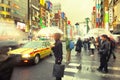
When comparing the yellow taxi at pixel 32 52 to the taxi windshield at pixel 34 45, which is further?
the taxi windshield at pixel 34 45

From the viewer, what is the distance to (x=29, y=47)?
15.6 meters

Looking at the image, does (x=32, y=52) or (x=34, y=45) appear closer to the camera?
(x=32, y=52)

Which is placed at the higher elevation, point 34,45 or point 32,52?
point 34,45

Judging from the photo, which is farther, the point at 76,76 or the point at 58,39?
the point at 76,76

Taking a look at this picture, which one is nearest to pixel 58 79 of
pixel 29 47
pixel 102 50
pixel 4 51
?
pixel 4 51

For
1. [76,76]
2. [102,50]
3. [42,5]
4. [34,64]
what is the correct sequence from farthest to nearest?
1. [42,5]
2. [34,64]
3. [102,50]
4. [76,76]

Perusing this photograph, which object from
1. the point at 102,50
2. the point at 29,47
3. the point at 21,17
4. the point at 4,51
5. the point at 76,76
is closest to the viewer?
the point at 4,51

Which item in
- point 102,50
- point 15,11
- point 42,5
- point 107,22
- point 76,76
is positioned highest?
point 42,5

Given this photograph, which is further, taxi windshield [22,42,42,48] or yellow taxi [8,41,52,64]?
taxi windshield [22,42,42,48]

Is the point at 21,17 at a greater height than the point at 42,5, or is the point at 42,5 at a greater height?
the point at 42,5

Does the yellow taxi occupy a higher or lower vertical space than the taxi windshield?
lower

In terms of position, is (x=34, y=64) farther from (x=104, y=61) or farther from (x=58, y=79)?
(x=58, y=79)

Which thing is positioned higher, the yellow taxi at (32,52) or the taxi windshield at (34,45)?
→ the taxi windshield at (34,45)

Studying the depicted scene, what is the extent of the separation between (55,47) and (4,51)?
2737 millimetres
